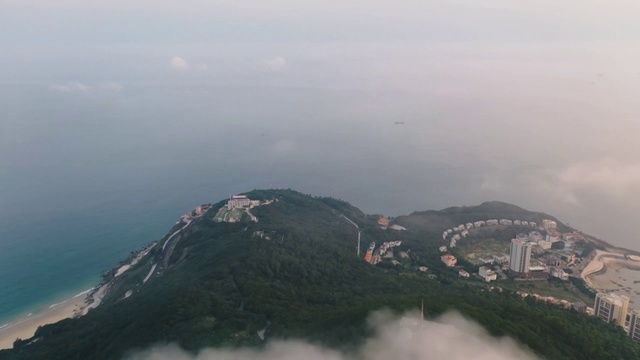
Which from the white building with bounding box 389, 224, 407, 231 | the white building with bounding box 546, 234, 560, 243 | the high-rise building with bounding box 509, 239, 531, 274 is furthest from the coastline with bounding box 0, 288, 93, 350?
the white building with bounding box 546, 234, 560, 243

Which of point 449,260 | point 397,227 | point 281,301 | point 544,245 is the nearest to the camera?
point 281,301

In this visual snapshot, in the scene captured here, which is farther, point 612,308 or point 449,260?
point 449,260

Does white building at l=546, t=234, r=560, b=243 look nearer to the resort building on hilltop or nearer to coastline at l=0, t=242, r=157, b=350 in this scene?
the resort building on hilltop

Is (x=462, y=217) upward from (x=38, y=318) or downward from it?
upward

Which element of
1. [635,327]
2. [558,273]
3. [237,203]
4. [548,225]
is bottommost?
[548,225]

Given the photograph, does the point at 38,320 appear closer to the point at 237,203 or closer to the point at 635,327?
the point at 237,203

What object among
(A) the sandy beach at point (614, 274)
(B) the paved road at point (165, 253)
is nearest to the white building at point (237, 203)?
(B) the paved road at point (165, 253)

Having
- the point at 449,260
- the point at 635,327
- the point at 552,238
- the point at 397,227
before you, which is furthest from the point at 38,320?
the point at 552,238
